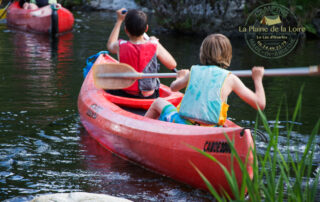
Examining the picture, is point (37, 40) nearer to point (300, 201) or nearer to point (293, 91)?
point (293, 91)

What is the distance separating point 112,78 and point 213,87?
1648mm

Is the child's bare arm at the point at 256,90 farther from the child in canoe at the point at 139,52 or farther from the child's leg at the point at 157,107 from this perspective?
the child in canoe at the point at 139,52

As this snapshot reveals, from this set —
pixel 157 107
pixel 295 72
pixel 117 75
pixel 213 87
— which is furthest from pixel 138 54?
pixel 295 72

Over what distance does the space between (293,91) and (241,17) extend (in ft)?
21.2

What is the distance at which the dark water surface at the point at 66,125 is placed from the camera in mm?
3904

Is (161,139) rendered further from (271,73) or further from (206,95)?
(271,73)

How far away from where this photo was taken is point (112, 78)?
513 centimetres

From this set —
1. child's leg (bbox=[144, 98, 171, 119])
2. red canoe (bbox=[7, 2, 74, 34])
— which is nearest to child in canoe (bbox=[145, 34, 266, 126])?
child's leg (bbox=[144, 98, 171, 119])

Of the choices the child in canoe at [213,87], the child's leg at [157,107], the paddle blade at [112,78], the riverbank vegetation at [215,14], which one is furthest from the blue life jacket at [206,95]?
the riverbank vegetation at [215,14]

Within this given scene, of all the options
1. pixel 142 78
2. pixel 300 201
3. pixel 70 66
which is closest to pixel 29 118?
pixel 142 78

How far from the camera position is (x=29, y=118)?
564cm

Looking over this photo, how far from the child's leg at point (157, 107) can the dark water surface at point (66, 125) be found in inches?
18.6

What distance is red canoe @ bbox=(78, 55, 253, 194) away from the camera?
3.45 meters

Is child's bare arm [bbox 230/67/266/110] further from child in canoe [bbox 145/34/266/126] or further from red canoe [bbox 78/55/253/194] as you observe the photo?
red canoe [bbox 78/55/253/194]
